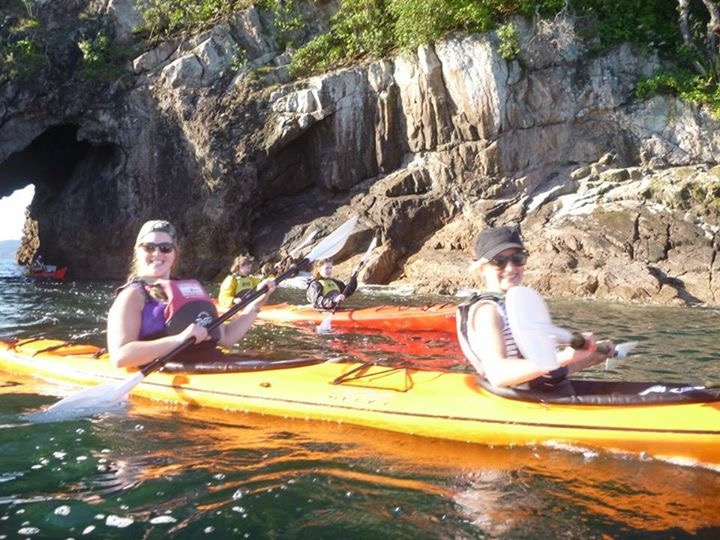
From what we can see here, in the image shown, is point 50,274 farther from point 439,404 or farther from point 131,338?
point 439,404

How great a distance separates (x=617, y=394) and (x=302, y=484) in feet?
6.58

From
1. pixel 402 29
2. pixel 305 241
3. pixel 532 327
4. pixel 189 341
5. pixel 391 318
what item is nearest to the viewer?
pixel 532 327

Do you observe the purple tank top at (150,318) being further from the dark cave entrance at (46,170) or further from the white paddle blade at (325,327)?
the dark cave entrance at (46,170)

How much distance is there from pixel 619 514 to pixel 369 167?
1665cm

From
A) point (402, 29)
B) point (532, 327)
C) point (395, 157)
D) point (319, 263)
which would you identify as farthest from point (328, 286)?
point (402, 29)

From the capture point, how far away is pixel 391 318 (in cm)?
962

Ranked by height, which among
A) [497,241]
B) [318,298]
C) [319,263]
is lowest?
[318,298]

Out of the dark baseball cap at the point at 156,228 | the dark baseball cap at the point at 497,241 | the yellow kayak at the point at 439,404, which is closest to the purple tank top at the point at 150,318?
the dark baseball cap at the point at 156,228

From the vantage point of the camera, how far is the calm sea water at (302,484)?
301cm

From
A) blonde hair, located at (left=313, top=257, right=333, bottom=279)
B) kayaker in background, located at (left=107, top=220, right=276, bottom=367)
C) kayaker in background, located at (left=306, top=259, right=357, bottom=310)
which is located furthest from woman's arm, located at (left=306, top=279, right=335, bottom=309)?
kayaker in background, located at (left=107, top=220, right=276, bottom=367)

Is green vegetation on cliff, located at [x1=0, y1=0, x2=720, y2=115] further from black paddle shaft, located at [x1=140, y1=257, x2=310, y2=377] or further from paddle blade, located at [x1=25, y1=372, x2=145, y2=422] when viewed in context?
paddle blade, located at [x1=25, y1=372, x2=145, y2=422]

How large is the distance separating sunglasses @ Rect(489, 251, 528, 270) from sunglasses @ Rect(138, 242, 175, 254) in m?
2.34

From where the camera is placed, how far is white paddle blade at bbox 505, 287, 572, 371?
11.4ft

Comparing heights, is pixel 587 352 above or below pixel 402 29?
below
